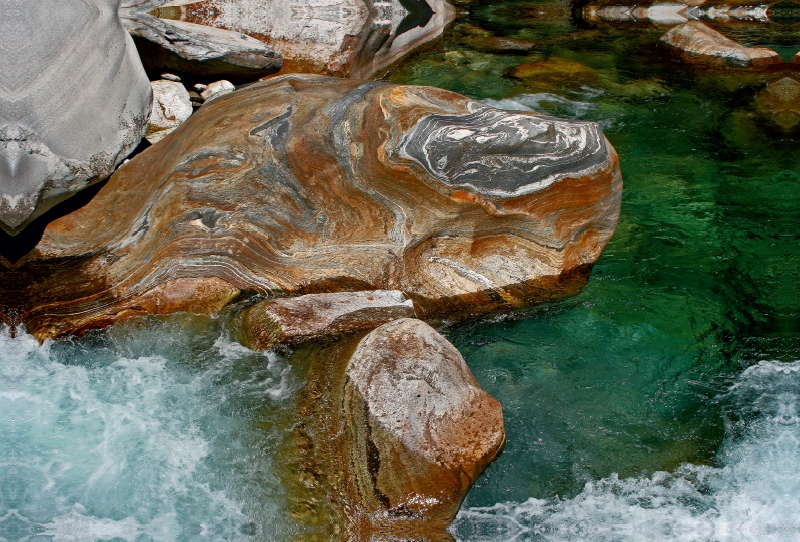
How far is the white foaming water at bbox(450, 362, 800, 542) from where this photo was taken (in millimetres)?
3945

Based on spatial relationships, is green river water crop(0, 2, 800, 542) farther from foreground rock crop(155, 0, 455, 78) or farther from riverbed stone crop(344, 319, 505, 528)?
foreground rock crop(155, 0, 455, 78)

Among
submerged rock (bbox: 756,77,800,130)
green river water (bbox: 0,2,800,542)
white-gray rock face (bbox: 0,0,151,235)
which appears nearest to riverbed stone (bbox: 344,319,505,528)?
green river water (bbox: 0,2,800,542)

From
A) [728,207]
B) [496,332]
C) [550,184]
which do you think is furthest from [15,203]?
[728,207]

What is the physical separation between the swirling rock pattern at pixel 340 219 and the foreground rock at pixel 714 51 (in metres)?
5.25

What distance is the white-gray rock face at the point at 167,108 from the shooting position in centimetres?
691

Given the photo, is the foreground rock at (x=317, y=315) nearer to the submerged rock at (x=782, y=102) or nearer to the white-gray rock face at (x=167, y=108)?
the white-gray rock face at (x=167, y=108)

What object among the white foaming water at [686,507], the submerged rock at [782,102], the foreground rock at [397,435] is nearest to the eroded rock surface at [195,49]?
the foreground rock at [397,435]

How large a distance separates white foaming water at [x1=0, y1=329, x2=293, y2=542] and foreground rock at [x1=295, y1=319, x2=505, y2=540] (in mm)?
295

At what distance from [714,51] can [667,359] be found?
6.58m

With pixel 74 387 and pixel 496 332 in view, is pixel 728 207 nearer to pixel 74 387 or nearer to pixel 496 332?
pixel 496 332

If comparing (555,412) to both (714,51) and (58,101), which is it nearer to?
(58,101)

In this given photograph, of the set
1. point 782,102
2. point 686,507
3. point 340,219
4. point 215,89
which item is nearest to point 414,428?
point 686,507

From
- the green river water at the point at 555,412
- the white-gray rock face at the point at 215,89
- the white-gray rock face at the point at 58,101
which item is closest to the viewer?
the green river water at the point at 555,412

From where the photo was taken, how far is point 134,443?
4.20 m
